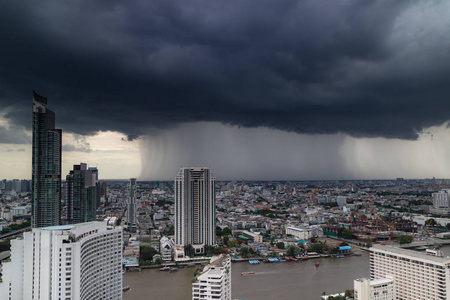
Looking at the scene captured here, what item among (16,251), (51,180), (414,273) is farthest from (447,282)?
(51,180)

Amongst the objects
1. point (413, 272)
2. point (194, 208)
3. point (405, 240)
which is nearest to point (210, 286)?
point (413, 272)

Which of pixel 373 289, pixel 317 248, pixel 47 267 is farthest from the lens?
pixel 317 248

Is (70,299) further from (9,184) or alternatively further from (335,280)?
(9,184)

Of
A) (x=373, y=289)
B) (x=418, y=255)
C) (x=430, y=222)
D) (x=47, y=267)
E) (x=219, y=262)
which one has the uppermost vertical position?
(x=47, y=267)

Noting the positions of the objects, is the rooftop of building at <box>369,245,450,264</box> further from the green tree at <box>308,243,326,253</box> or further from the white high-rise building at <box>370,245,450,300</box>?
the green tree at <box>308,243,326,253</box>

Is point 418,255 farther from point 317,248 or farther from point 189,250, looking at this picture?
point 189,250

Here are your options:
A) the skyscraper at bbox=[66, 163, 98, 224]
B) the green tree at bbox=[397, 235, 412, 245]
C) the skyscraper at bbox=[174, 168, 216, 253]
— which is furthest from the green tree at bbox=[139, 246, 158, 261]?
the green tree at bbox=[397, 235, 412, 245]
